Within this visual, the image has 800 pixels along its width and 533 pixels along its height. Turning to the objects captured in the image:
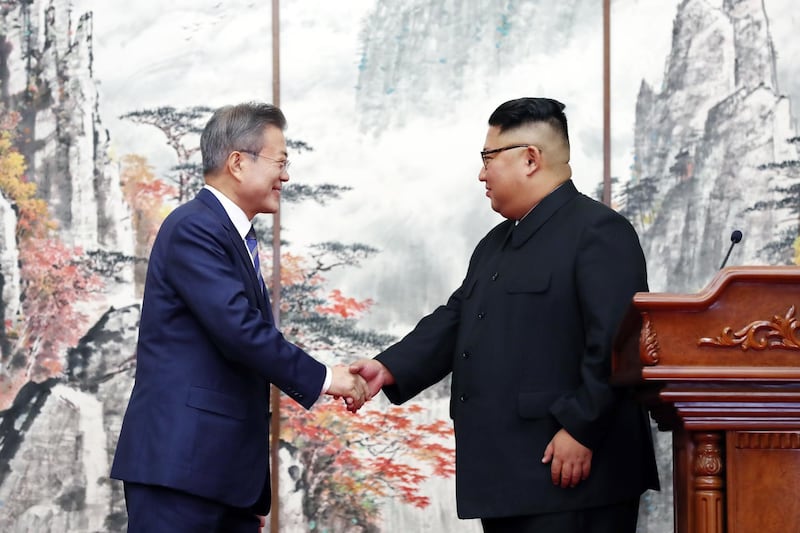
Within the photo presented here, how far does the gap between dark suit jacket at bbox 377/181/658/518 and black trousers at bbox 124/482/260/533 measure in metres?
0.56

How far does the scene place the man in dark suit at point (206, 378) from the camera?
2176 mm

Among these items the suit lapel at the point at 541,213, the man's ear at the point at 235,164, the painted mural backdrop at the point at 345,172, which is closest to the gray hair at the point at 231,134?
the man's ear at the point at 235,164

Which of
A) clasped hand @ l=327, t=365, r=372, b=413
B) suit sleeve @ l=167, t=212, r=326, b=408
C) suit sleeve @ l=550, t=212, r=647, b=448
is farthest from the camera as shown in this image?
clasped hand @ l=327, t=365, r=372, b=413

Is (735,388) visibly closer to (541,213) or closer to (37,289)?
(541,213)

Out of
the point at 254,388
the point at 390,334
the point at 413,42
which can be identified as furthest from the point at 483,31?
the point at 254,388

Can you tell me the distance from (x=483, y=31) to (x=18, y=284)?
1.97 m

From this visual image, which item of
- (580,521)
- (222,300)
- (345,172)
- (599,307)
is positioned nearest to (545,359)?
(599,307)

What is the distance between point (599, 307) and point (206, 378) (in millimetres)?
889

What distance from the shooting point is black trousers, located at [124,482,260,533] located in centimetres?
217

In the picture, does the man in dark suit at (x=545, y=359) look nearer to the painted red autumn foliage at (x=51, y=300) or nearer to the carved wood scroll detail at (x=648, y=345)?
the carved wood scroll detail at (x=648, y=345)

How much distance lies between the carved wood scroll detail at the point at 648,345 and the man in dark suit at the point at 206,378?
954 mm

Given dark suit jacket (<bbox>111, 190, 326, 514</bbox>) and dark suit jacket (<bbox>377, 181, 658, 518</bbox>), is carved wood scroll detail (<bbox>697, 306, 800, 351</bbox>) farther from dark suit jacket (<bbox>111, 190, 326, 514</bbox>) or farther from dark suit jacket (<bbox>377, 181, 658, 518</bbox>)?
dark suit jacket (<bbox>111, 190, 326, 514</bbox>)

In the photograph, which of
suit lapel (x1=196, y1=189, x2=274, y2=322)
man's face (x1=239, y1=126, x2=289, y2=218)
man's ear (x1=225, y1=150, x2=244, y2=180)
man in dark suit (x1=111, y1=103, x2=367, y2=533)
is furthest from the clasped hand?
man's ear (x1=225, y1=150, x2=244, y2=180)

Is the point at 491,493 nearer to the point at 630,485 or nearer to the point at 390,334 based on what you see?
the point at 630,485
